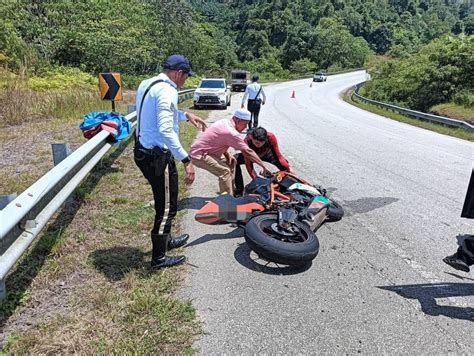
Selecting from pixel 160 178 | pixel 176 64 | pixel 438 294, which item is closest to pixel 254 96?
pixel 176 64

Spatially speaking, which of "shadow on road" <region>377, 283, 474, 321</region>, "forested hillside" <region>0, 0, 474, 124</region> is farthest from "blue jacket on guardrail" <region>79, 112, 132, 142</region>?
"forested hillside" <region>0, 0, 474, 124</region>

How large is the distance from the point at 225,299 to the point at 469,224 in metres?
3.67

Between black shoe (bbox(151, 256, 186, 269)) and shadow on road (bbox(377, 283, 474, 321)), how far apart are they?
192 cm

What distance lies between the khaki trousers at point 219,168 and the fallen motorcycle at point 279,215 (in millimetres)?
541

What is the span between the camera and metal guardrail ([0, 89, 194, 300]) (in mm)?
2879

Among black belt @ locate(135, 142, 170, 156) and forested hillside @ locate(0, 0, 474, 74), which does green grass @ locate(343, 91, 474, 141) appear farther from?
forested hillside @ locate(0, 0, 474, 74)

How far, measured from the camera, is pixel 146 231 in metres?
4.84

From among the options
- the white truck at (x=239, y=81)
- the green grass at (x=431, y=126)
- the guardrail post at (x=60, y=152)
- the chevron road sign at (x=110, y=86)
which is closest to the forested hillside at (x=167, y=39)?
the green grass at (x=431, y=126)

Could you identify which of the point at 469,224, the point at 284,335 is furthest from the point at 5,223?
the point at 469,224

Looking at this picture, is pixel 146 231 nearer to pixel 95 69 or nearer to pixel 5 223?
pixel 5 223

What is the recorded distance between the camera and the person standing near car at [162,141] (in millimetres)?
3592

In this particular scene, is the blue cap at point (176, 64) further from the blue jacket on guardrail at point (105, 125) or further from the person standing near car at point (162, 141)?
the blue jacket on guardrail at point (105, 125)

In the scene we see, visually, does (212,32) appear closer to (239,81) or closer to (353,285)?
(239,81)

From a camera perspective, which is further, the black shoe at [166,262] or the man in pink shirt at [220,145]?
the man in pink shirt at [220,145]
